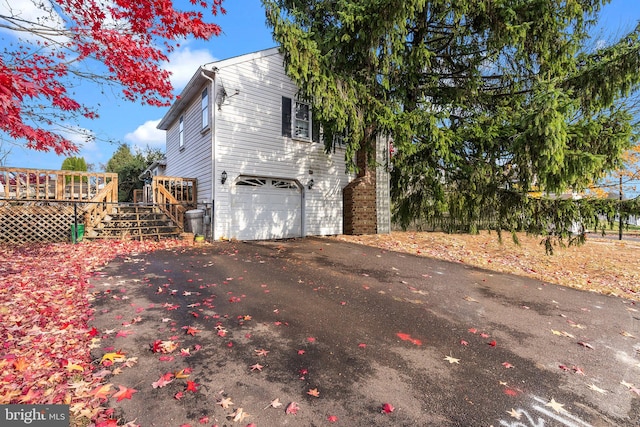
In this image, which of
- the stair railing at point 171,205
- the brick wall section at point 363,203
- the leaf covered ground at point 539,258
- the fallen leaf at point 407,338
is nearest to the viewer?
the fallen leaf at point 407,338

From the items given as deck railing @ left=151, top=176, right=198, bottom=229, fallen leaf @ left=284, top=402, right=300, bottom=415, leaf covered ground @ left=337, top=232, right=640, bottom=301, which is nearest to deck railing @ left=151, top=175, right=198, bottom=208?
deck railing @ left=151, top=176, right=198, bottom=229

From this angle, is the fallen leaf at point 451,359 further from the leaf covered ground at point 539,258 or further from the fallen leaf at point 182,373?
the leaf covered ground at point 539,258

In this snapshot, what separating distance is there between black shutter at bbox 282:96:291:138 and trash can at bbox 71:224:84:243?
23.1ft

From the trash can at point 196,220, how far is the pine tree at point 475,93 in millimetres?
5082

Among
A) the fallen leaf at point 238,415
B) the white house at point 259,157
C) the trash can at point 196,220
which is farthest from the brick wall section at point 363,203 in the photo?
the fallen leaf at point 238,415

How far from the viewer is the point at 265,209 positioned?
10.7 m

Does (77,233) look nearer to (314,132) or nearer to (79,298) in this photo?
(79,298)

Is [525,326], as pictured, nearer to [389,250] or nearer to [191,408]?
[191,408]

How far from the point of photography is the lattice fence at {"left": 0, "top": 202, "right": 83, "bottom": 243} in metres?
8.34

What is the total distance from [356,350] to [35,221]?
10406 mm

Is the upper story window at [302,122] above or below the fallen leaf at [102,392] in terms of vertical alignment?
above

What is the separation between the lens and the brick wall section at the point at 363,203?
1188 cm

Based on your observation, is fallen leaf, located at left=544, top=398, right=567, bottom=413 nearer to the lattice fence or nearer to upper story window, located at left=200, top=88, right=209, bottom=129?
upper story window, located at left=200, top=88, right=209, bottom=129

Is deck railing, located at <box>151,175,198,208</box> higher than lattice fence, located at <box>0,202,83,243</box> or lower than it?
higher
